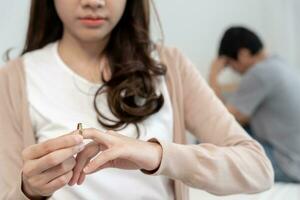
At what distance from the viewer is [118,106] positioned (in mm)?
943

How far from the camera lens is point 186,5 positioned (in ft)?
8.11

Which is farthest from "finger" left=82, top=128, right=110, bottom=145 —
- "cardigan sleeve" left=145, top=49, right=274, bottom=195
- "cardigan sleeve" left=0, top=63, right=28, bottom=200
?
"cardigan sleeve" left=0, top=63, right=28, bottom=200

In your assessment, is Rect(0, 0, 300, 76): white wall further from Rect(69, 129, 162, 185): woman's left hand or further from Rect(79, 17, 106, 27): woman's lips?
Rect(69, 129, 162, 185): woman's left hand

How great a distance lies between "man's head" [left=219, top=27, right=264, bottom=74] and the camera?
2.50 m

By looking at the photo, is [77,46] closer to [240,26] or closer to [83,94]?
[83,94]

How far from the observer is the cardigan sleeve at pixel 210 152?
32.3 inches

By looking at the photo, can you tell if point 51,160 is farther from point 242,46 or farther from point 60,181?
point 242,46

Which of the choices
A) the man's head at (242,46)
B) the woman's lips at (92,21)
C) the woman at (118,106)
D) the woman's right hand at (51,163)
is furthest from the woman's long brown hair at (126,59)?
the man's head at (242,46)

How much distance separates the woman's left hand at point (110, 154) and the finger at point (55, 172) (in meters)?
0.02

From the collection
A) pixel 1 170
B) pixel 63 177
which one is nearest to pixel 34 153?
pixel 63 177

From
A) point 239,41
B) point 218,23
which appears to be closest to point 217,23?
point 218,23

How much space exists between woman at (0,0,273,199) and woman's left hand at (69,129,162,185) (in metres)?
0.01

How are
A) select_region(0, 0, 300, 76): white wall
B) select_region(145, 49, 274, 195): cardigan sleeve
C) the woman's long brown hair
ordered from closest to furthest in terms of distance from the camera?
select_region(145, 49, 274, 195): cardigan sleeve → the woman's long brown hair → select_region(0, 0, 300, 76): white wall

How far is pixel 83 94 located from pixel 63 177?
0.88 feet
